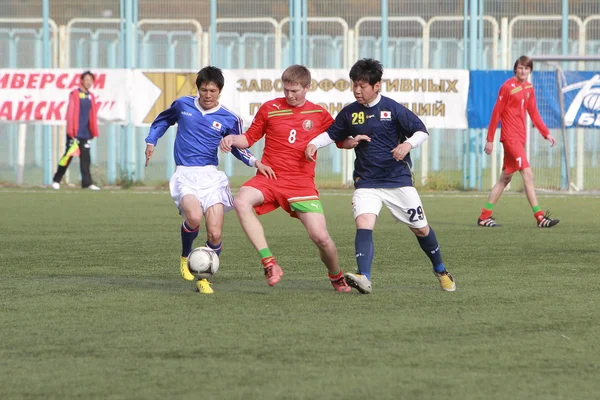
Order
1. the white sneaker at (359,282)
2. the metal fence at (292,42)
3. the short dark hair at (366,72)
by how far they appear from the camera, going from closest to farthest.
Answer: the white sneaker at (359,282) → the short dark hair at (366,72) → the metal fence at (292,42)

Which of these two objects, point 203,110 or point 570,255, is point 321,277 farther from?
point 570,255

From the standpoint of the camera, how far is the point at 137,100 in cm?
2142

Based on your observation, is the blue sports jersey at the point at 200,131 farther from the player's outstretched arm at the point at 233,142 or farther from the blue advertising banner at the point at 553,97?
the blue advertising banner at the point at 553,97

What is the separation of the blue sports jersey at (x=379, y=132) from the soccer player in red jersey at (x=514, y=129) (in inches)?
225

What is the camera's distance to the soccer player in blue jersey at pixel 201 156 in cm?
849

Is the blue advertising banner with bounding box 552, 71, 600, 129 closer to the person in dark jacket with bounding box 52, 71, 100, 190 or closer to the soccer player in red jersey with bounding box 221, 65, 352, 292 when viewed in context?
the person in dark jacket with bounding box 52, 71, 100, 190

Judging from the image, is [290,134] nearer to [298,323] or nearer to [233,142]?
[233,142]

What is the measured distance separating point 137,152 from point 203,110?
14.2 m

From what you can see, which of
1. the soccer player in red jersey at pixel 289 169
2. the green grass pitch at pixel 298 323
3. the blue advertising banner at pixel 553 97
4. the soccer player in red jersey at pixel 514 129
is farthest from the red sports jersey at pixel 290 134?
the blue advertising banner at pixel 553 97

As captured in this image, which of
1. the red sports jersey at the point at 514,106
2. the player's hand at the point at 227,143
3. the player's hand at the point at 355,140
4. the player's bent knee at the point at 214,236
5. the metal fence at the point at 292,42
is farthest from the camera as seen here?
the metal fence at the point at 292,42

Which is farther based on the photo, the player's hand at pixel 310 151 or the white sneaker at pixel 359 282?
the player's hand at pixel 310 151

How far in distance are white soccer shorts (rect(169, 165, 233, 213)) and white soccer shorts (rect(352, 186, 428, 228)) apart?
1.06m

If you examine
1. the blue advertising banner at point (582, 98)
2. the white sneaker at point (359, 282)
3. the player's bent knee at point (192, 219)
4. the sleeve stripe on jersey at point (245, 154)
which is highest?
the blue advertising banner at point (582, 98)

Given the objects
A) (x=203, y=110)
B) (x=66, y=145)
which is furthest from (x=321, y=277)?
(x=66, y=145)
